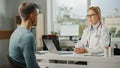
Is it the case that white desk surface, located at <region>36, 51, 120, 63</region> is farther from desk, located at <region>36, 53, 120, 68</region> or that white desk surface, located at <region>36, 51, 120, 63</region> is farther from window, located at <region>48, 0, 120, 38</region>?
window, located at <region>48, 0, 120, 38</region>

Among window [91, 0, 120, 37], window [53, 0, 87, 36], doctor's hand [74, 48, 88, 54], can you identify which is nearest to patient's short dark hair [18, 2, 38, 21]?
doctor's hand [74, 48, 88, 54]

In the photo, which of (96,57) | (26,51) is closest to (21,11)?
(26,51)

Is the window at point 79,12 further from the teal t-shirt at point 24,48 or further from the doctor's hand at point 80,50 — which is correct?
the teal t-shirt at point 24,48

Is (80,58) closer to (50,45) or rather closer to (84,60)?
(84,60)

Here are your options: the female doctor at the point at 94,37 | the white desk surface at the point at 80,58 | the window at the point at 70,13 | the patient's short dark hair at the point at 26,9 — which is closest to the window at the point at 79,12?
the window at the point at 70,13

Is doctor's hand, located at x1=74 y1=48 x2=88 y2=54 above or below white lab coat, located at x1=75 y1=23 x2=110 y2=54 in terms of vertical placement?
below

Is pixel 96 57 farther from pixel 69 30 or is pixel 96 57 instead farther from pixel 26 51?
pixel 69 30

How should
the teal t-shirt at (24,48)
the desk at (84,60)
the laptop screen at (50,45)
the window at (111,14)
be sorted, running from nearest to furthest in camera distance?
the teal t-shirt at (24,48) → the desk at (84,60) → the laptop screen at (50,45) → the window at (111,14)

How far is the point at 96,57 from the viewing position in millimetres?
2740

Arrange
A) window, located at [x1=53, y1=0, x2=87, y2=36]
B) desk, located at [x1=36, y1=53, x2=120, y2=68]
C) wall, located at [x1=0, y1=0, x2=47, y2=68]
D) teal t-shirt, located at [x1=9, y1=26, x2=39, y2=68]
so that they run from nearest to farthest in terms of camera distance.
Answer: teal t-shirt, located at [x1=9, y1=26, x2=39, y2=68] < desk, located at [x1=36, y1=53, x2=120, y2=68] < wall, located at [x1=0, y1=0, x2=47, y2=68] < window, located at [x1=53, y1=0, x2=87, y2=36]

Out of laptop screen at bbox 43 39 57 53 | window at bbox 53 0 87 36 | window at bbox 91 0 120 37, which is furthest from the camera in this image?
window at bbox 53 0 87 36

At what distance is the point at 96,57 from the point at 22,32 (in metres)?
1.04

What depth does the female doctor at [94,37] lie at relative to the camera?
3111 millimetres

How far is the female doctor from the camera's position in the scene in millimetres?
3111
